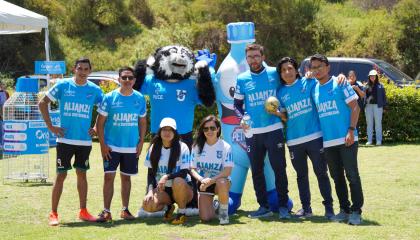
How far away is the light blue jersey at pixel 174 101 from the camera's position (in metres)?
7.68

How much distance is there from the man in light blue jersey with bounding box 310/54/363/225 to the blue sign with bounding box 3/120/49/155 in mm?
5367

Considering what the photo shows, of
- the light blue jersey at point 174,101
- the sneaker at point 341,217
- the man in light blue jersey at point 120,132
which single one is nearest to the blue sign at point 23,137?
the light blue jersey at point 174,101

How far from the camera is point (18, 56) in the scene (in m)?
33.2

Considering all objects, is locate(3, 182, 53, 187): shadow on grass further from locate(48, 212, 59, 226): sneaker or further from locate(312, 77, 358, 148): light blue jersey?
locate(312, 77, 358, 148): light blue jersey

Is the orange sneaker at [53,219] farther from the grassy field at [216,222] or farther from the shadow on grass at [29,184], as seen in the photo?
the shadow on grass at [29,184]

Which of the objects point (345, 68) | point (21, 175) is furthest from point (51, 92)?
point (345, 68)

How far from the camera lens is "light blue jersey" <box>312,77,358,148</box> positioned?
6742 millimetres

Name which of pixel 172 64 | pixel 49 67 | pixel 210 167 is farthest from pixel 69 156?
pixel 49 67

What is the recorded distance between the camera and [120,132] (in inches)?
282

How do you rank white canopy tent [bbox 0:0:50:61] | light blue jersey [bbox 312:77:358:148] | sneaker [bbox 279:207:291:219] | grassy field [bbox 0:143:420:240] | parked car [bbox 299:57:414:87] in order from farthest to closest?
parked car [bbox 299:57:414:87] → white canopy tent [bbox 0:0:50:61] → sneaker [bbox 279:207:291:219] → light blue jersey [bbox 312:77:358:148] → grassy field [bbox 0:143:420:240]

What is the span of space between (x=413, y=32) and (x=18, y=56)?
19001 millimetres

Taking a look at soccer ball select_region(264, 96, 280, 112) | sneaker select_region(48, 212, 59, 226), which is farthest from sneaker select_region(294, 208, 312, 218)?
sneaker select_region(48, 212, 59, 226)

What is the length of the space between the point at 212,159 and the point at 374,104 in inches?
347

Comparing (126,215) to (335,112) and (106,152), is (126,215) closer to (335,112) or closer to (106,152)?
(106,152)
